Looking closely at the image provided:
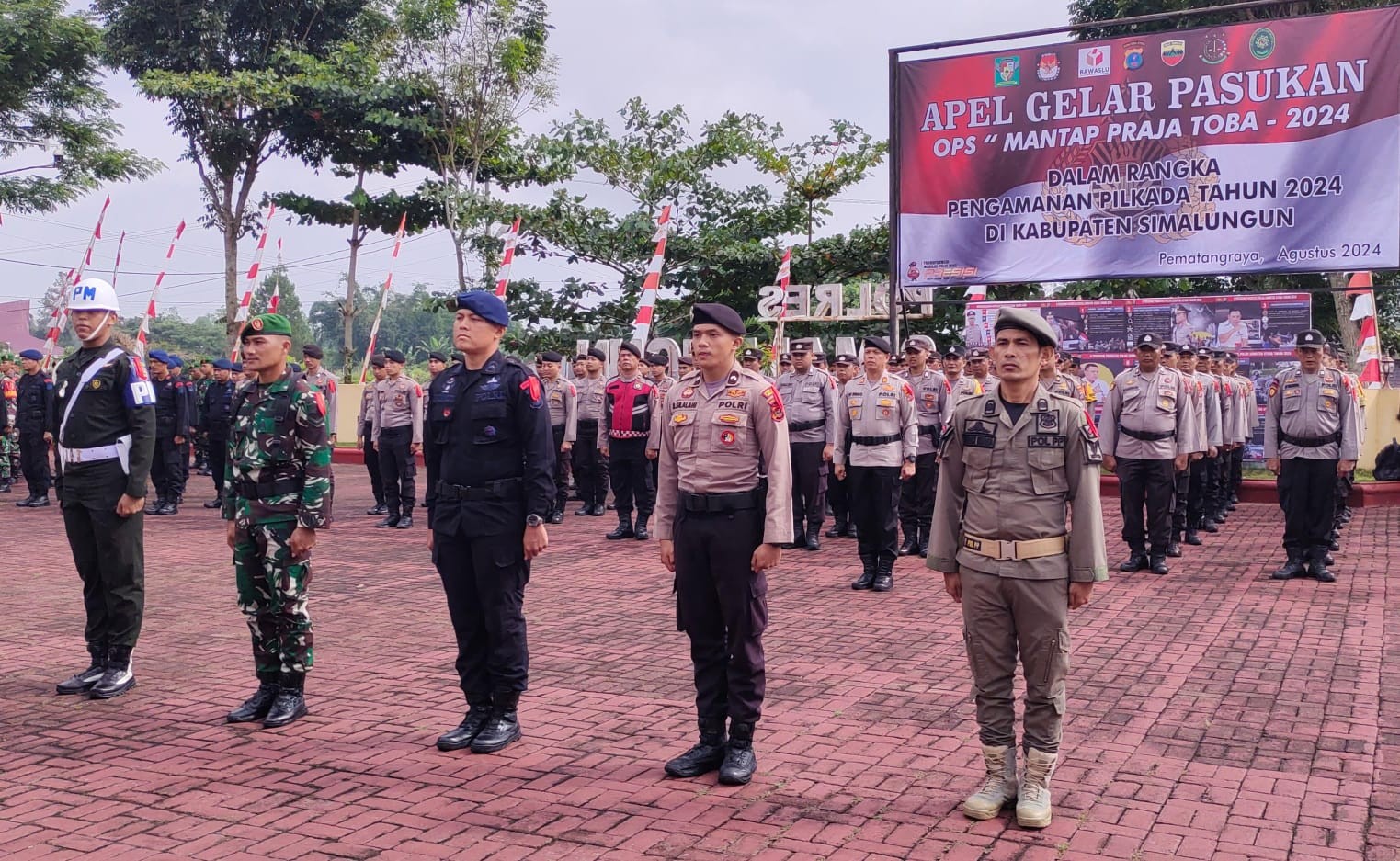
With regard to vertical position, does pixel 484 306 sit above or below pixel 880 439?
above

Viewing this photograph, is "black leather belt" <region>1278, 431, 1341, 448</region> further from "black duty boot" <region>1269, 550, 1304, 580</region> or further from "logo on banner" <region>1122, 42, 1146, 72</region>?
"logo on banner" <region>1122, 42, 1146, 72</region>

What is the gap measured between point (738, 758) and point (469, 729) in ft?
3.98

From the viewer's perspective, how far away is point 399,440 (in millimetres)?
13656

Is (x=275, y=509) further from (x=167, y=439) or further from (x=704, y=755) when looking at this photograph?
(x=167, y=439)

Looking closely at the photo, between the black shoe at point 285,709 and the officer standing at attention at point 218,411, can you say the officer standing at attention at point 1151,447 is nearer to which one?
the black shoe at point 285,709

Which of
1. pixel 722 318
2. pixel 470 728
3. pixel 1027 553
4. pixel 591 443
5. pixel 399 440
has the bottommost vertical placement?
pixel 470 728

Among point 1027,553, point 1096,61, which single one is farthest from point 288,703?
point 1096,61

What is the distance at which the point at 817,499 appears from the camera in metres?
11.5

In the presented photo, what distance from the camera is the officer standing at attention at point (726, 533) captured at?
4.79m

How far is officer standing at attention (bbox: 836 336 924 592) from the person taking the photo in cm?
936

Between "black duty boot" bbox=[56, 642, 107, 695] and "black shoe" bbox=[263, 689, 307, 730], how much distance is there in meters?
1.14

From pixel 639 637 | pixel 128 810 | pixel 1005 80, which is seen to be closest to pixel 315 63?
pixel 1005 80

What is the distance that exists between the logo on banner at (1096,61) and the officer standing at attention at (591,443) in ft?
21.4

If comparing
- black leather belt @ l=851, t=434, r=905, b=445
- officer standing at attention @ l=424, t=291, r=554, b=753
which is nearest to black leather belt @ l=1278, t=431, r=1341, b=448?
black leather belt @ l=851, t=434, r=905, b=445
